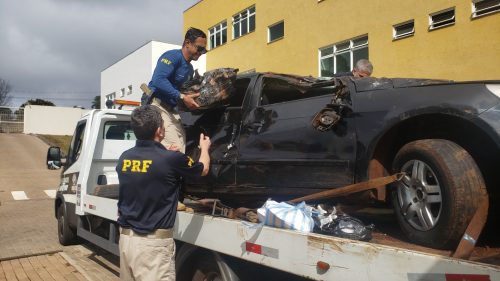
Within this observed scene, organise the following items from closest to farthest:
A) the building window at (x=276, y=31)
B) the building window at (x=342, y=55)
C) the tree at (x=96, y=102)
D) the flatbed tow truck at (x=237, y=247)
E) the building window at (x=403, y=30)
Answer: the flatbed tow truck at (x=237, y=247), the building window at (x=403, y=30), the building window at (x=342, y=55), the building window at (x=276, y=31), the tree at (x=96, y=102)

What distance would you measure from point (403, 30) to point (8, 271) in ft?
34.4

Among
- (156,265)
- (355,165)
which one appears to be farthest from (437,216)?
(156,265)

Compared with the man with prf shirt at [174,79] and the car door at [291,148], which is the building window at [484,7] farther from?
the man with prf shirt at [174,79]

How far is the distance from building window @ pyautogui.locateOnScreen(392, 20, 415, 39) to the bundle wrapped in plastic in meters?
9.06

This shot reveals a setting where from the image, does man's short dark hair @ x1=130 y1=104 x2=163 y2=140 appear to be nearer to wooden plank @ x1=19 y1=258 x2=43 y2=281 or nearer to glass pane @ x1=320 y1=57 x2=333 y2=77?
wooden plank @ x1=19 y1=258 x2=43 y2=281

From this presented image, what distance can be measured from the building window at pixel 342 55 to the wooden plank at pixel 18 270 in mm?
9703

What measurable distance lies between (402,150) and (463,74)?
8.28 m

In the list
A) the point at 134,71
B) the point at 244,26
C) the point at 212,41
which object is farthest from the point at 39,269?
the point at 134,71

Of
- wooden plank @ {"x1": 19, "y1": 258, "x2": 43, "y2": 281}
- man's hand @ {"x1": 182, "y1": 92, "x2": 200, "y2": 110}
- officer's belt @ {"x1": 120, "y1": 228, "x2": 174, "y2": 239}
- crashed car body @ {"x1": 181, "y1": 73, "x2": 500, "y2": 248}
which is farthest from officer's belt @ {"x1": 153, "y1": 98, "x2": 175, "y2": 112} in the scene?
wooden plank @ {"x1": 19, "y1": 258, "x2": 43, "y2": 281}

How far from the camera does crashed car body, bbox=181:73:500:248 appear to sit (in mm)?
2469

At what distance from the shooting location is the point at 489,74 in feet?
31.1

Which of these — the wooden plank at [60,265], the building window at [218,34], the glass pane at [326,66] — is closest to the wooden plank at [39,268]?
the wooden plank at [60,265]

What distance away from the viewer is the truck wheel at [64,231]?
22.9 ft

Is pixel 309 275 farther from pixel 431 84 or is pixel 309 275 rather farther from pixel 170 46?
pixel 170 46
